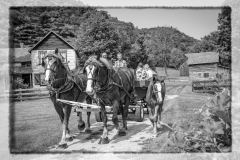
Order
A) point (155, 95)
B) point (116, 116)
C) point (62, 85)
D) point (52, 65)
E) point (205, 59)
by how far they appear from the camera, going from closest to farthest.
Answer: point (52, 65), point (62, 85), point (116, 116), point (155, 95), point (205, 59)

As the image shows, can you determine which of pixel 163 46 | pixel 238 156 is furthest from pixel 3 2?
pixel 163 46

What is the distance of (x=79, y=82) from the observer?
6156 mm

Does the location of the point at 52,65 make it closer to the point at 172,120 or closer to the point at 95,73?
the point at 95,73

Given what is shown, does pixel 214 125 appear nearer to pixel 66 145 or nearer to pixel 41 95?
pixel 66 145

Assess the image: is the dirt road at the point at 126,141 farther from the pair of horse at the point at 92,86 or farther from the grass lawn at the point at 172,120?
the pair of horse at the point at 92,86

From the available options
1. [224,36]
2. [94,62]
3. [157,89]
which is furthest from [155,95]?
[224,36]

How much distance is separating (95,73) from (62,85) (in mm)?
1260

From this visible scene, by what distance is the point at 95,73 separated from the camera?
5.00m

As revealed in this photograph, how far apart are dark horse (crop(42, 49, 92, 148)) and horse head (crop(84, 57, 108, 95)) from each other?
89cm

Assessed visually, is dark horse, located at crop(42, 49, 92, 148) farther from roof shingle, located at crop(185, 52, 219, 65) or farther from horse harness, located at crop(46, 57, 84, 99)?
roof shingle, located at crop(185, 52, 219, 65)

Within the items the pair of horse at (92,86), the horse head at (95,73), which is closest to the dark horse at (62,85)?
the pair of horse at (92,86)

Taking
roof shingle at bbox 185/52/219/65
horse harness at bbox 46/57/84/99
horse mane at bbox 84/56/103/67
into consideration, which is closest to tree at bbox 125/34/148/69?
roof shingle at bbox 185/52/219/65

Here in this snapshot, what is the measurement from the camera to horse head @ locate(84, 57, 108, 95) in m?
4.81

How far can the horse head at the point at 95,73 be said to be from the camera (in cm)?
481
